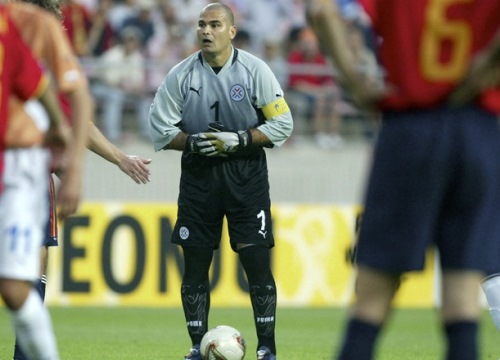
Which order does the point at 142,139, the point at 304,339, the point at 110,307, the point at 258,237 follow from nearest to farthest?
the point at 258,237 < the point at 304,339 < the point at 110,307 < the point at 142,139

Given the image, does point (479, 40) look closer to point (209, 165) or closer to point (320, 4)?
point (320, 4)

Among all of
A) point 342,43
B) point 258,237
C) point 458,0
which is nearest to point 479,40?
point 458,0

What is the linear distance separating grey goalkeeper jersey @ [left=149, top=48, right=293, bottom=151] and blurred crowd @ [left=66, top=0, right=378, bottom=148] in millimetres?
8535

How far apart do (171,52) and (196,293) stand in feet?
32.6

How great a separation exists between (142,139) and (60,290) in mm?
3553

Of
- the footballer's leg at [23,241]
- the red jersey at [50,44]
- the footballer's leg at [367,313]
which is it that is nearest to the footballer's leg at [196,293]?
the footballer's leg at [23,241]

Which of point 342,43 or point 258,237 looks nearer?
point 342,43

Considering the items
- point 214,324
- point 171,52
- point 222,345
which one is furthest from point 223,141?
point 171,52

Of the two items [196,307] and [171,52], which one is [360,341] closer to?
[196,307]

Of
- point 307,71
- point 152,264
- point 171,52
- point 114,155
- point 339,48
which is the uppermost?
point 171,52

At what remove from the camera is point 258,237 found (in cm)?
866

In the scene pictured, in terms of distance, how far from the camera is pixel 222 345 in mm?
8281

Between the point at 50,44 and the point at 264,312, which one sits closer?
the point at 50,44

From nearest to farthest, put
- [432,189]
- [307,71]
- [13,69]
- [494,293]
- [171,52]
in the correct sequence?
[432,189] → [13,69] → [494,293] → [171,52] → [307,71]
